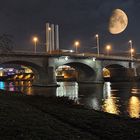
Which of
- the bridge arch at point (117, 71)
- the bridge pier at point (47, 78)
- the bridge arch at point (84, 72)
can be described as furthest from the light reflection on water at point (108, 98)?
the bridge arch at point (117, 71)

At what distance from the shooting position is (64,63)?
9775 centimetres

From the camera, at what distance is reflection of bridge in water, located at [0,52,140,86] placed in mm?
87000

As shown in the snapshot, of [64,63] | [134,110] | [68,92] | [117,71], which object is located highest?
[64,63]

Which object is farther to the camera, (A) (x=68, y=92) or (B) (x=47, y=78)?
(B) (x=47, y=78)

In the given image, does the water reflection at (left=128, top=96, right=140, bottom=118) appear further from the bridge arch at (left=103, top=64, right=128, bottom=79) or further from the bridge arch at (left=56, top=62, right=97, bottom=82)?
the bridge arch at (left=103, top=64, right=128, bottom=79)

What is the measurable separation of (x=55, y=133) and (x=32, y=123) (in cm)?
201

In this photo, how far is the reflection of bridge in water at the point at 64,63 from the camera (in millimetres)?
87000

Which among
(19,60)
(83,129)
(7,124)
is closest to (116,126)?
(83,129)

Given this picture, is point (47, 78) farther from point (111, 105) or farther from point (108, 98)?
point (111, 105)

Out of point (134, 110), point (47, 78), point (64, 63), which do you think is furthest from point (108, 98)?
point (64, 63)

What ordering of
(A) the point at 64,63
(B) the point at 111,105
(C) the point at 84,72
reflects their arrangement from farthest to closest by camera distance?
1. (C) the point at 84,72
2. (A) the point at 64,63
3. (B) the point at 111,105

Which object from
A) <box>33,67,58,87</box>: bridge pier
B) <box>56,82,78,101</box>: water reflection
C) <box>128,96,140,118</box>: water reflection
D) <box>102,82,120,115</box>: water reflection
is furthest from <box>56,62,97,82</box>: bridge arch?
<box>128,96,140,118</box>: water reflection

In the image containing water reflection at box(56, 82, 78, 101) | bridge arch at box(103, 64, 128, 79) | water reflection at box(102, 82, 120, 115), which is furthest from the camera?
bridge arch at box(103, 64, 128, 79)

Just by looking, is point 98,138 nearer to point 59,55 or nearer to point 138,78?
point 59,55
